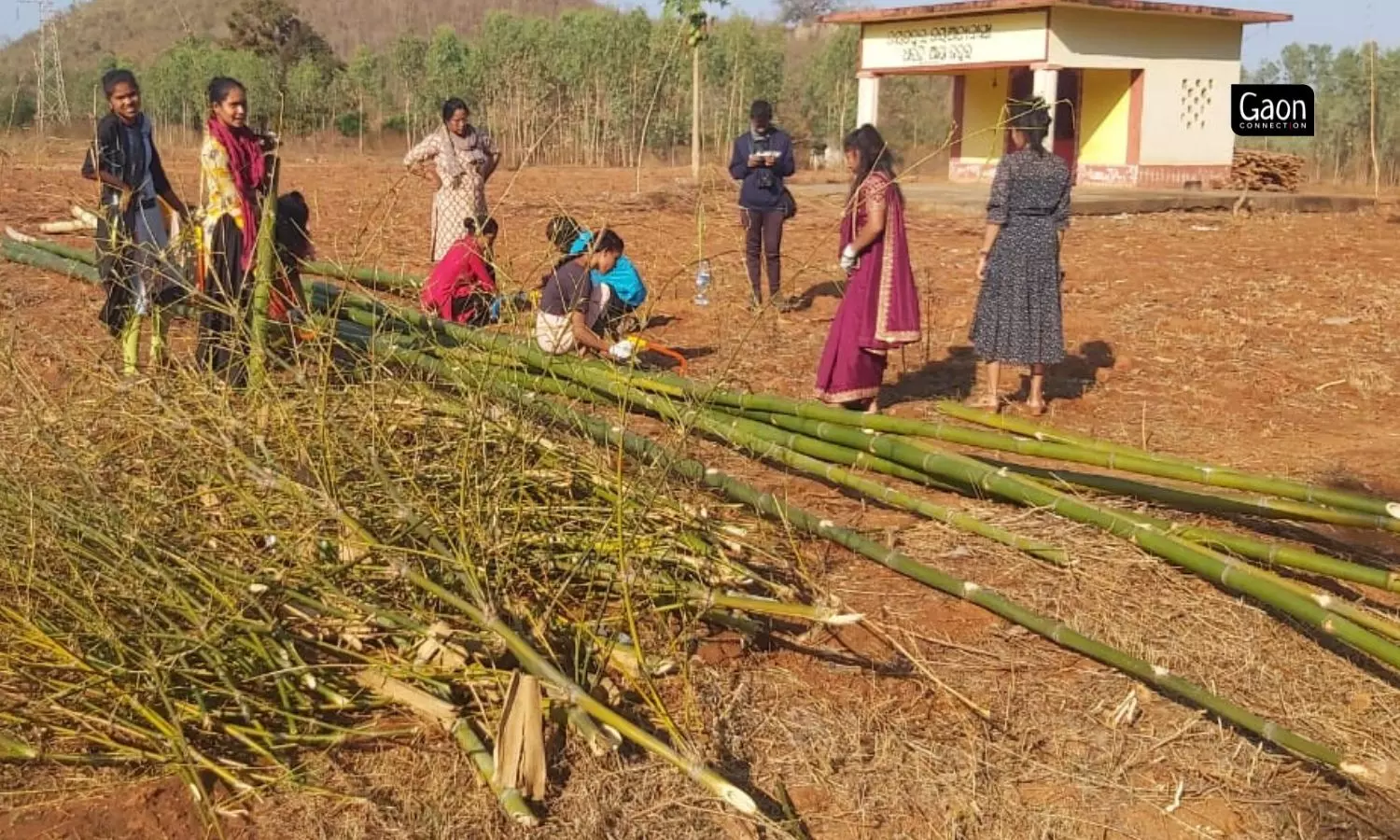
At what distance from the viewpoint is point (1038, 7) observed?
16.0 metres

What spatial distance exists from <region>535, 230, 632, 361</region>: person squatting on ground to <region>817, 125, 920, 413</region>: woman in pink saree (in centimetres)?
95

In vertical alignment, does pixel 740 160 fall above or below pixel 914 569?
above

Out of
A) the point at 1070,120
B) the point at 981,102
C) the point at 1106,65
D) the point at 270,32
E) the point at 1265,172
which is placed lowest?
the point at 1265,172

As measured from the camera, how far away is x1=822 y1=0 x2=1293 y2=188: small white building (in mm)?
16391

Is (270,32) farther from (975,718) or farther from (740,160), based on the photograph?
(975,718)

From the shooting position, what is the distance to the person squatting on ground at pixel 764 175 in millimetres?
7773

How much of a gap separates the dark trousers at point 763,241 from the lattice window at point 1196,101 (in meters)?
11.8

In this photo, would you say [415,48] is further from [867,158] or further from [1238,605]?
[1238,605]

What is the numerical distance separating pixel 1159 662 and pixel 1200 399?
3.21 m

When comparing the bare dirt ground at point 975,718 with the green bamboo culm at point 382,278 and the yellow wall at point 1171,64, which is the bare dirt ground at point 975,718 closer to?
the green bamboo culm at point 382,278

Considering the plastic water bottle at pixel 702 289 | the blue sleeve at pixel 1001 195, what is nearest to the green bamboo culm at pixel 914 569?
the blue sleeve at pixel 1001 195

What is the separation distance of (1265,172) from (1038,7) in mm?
4580

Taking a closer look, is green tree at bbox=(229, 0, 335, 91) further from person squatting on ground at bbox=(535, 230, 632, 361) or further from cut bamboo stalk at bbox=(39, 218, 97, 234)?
person squatting on ground at bbox=(535, 230, 632, 361)

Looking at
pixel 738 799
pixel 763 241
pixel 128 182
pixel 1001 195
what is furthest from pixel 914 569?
pixel 763 241
